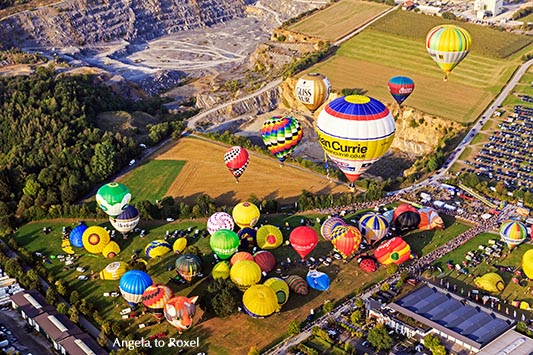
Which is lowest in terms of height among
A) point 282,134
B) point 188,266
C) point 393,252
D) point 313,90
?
point 393,252

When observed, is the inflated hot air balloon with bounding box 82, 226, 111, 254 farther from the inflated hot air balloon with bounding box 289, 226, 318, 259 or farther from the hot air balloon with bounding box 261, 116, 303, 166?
the hot air balloon with bounding box 261, 116, 303, 166

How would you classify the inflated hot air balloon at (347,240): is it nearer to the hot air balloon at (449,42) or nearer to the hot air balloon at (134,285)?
the hot air balloon at (134,285)

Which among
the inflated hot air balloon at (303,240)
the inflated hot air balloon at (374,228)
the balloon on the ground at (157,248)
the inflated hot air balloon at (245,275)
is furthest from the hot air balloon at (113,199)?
the inflated hot air balloon at (374,228)

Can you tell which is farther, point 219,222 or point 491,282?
point 219,222

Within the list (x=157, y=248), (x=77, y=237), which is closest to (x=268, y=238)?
(x=157, y=248)

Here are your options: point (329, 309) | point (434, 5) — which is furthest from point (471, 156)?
point (434, 5)

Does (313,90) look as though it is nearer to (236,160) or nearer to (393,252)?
(236,160)

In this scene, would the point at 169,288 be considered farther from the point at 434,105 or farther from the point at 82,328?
the point at 434,105
